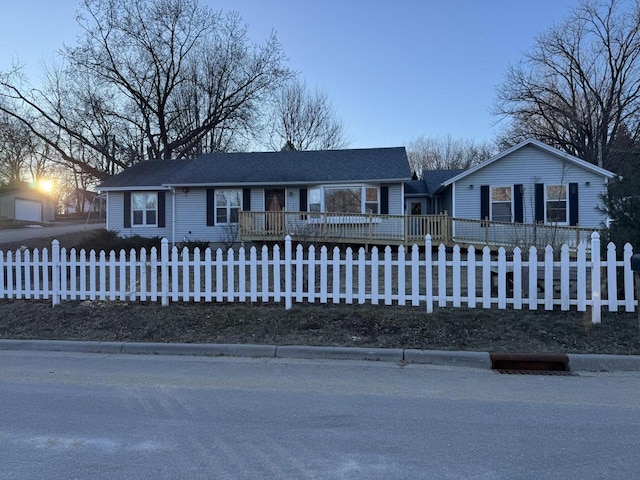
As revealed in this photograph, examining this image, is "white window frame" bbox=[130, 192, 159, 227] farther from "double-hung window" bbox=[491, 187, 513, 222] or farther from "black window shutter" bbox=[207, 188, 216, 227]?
"double-hung window" bbox=[491, 187, 513, 222]

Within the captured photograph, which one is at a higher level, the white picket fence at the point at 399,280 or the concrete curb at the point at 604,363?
the white picket fence at the point at 399,280

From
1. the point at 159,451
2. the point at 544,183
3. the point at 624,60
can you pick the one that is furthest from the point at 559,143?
the point at 159,451

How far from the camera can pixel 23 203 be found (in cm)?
4912

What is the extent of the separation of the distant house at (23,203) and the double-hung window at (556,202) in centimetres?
4518

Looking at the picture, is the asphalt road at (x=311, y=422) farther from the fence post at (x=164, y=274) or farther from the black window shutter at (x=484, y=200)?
the black window shutter at (x=484, y=200)

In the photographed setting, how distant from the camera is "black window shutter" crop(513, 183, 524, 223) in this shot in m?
20.5

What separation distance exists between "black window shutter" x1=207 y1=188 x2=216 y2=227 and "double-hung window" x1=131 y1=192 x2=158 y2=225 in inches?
118

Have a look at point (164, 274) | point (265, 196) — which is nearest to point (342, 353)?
point (164, 274)

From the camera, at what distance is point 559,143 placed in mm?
35312

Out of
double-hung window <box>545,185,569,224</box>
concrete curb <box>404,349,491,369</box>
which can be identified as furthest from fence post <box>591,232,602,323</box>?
double-hung window <box>545,185,569,224</box>

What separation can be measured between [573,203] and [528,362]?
15.7m

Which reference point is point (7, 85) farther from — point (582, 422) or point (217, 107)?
point (582, 422)

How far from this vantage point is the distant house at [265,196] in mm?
19453

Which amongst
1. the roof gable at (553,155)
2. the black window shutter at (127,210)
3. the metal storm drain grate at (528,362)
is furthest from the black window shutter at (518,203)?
the black window shutter at (127,210)
